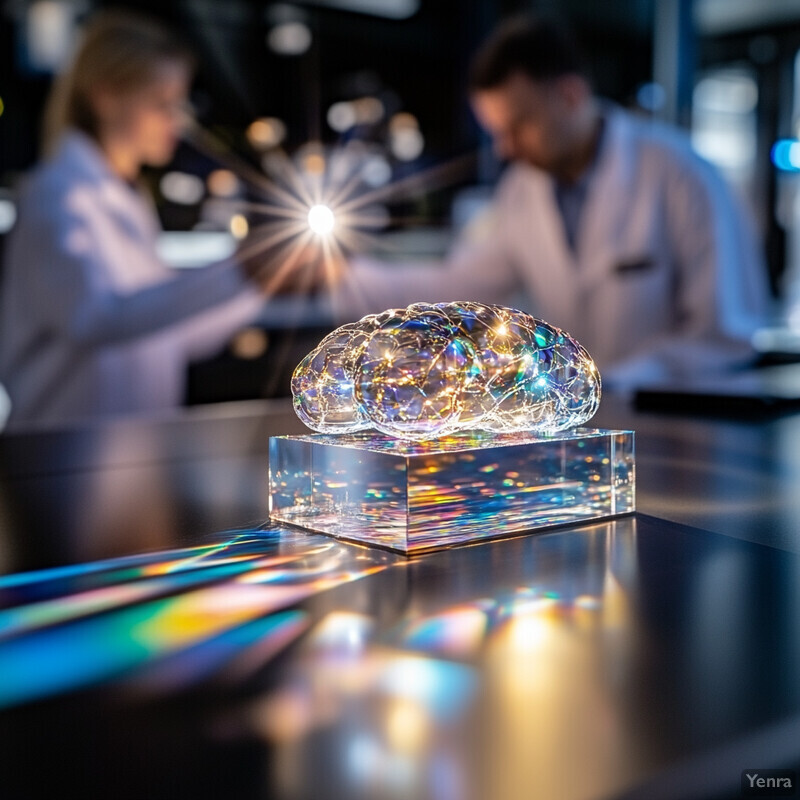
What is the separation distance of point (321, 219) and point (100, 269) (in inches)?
49.8

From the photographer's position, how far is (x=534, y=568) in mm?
392

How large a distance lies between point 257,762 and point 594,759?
7cm

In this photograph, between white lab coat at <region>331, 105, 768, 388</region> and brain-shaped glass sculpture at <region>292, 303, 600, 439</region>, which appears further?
white lab coat at <region>331, 105, 768, 388</region>

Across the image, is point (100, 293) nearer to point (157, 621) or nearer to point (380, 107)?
point (380, 107)

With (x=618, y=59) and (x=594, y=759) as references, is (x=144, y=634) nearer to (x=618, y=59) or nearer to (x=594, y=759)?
(x=594, y=759)

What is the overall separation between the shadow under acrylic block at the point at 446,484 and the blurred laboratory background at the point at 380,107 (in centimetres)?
214

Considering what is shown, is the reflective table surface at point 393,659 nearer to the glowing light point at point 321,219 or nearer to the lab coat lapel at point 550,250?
the lab coat lapel at point 550,250

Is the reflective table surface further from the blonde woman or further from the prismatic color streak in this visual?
the blonde woman

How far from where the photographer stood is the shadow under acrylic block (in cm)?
42

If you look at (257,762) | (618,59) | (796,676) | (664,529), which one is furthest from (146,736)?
(618,59)

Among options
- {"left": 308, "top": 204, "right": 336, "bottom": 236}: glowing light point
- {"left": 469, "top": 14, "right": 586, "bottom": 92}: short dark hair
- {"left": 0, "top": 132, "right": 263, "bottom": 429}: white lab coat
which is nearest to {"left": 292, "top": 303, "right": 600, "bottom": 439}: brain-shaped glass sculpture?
{"left": 0, "top": 132, "right": 263, "bottom": 429}: white lab coat

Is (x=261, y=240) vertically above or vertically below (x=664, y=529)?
above

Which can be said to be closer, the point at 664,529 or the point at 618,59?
the point at 664,529

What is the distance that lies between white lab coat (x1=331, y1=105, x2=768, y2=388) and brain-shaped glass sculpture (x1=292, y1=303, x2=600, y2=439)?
1621mm
